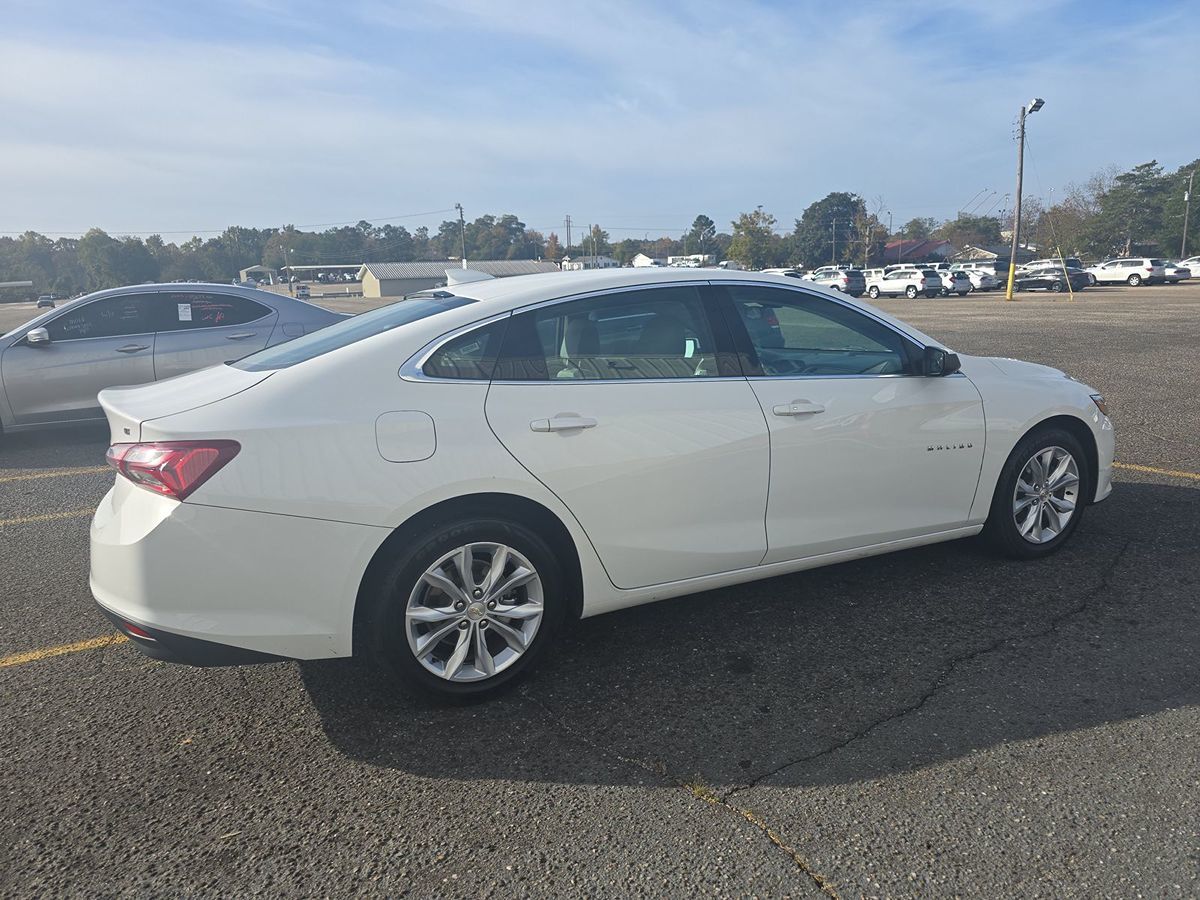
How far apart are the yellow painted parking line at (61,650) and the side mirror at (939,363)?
3.82 m

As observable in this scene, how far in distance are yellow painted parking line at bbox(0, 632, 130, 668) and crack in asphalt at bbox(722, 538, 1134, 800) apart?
9.03 feet

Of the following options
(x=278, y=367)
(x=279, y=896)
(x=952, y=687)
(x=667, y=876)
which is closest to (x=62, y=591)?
(x=278, y=367)

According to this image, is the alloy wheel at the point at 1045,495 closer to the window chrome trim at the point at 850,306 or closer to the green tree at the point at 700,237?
the window chrome trim at the point at 850,306

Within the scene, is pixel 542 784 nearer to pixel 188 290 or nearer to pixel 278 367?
pixel 278 367

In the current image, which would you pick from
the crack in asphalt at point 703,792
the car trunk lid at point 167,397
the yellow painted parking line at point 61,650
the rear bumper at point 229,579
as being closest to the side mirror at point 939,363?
the crack in asphalt at point 703,792

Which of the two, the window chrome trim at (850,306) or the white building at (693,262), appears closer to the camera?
the window chrome trim at (850,306)

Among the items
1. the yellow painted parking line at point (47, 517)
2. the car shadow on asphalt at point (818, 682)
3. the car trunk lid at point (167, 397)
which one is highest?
the car trunk lid at point (167, 397)

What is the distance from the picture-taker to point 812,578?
4430 millimetres

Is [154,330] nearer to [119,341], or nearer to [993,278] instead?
[119,341]

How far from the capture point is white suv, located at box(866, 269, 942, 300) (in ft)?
138

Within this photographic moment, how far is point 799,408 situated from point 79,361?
23.6 feet

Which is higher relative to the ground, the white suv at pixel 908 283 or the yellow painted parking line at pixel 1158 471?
the white suv at pixel 908 283

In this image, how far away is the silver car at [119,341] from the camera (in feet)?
25.8

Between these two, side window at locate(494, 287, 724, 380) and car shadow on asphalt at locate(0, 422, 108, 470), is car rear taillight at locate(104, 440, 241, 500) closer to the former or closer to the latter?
side window at locate(494, 287, 724, 380)
